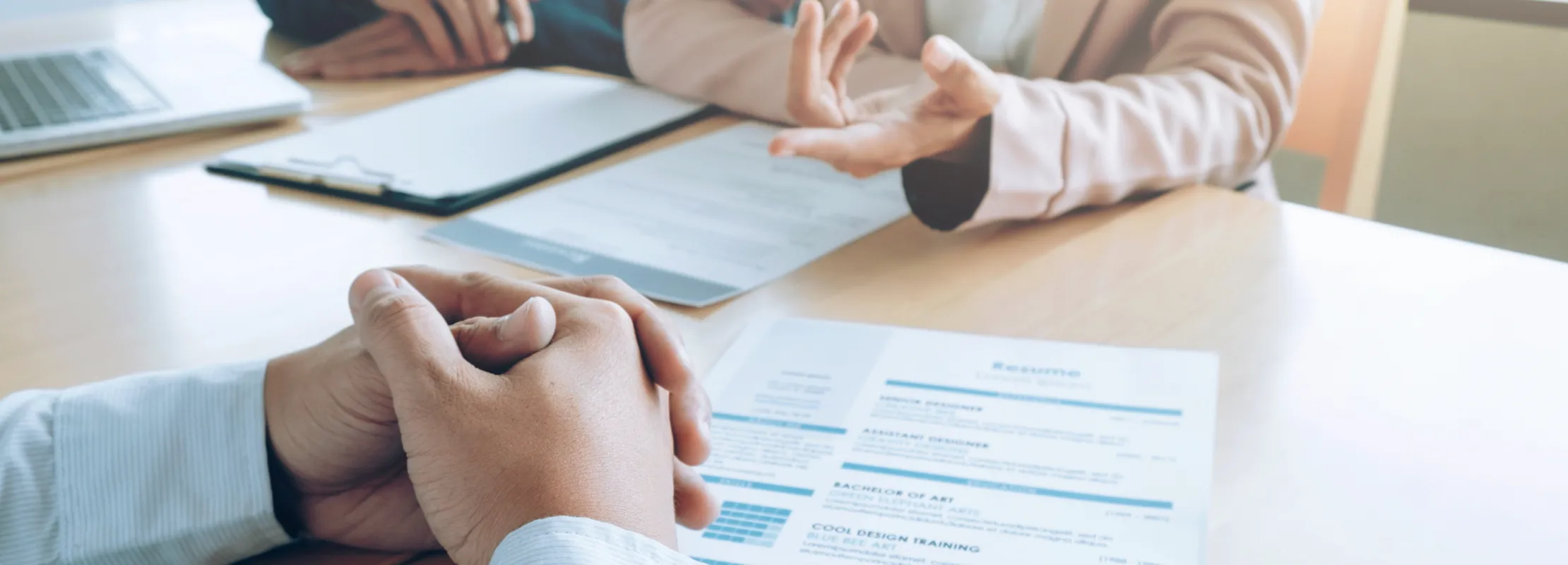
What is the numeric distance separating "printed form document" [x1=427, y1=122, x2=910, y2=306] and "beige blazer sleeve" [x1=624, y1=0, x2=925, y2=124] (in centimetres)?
10

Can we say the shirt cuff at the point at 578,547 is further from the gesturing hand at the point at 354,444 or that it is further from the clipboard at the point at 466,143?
the clipboard at the point at 466,143

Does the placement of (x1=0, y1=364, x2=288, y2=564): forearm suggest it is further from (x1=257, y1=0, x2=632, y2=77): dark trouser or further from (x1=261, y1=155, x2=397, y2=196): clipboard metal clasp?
(x1=257, y1=0, x2=632, y2=77): dark trouser

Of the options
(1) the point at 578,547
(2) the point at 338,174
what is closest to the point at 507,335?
(1) the point at 578,547

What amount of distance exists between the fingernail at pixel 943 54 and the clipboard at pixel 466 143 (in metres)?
0.37

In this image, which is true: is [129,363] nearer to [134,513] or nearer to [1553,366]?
[134,513]

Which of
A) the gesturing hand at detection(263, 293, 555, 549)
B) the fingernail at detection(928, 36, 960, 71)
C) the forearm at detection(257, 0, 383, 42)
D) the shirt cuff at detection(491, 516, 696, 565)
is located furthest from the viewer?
the forearm at detection(257, 0, 383, 42)

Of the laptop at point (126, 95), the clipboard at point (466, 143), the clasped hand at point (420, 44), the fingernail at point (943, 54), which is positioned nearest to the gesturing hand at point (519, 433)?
the fingernail at point (943, 54)

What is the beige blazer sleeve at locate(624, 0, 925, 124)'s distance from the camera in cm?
116

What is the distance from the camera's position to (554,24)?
5.17 ft

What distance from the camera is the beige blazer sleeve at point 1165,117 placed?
88cm

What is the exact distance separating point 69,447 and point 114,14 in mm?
1354

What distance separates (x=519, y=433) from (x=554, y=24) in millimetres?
1176

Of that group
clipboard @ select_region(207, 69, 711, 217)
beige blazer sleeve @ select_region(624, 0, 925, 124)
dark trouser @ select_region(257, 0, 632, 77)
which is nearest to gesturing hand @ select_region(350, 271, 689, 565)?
clipboard @ select_region(207, 69, 711, 217)

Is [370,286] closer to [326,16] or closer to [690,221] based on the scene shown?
[690,221]
